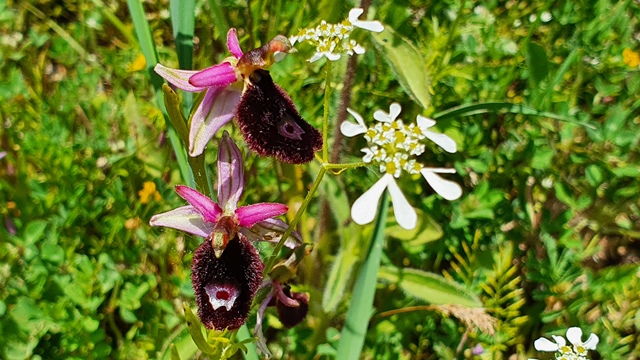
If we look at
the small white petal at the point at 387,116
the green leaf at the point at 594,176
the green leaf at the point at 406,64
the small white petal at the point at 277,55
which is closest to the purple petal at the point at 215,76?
the small white petal at the point at 277,55

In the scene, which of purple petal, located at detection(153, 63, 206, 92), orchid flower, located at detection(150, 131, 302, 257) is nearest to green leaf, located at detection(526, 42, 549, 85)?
orchid flower, located at detection(150, 131, 302, 257)

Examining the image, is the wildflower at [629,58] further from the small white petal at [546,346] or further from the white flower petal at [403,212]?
the white flower petal at [403,212]

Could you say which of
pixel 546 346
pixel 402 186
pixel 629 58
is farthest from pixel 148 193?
pixel 629 58

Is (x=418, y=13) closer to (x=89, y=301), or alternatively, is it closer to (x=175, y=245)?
(x=175, y=245)

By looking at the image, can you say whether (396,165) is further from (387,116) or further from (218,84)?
(218,84)

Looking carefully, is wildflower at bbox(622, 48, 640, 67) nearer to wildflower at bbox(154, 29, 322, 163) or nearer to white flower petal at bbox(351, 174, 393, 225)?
wildflower at bbox(154, 29, 322, 163)

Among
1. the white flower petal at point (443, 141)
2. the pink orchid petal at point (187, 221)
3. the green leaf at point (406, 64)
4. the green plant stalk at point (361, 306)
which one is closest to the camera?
the white flower petal at point (443, 141)
